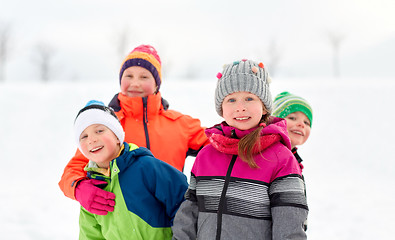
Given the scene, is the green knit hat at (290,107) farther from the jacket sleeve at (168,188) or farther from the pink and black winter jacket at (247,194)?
the jacket sleeve at (168,188)

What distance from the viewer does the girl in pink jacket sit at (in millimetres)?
1724

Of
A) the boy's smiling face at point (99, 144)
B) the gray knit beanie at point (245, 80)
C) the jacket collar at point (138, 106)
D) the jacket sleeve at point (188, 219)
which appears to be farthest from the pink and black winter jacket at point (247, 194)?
the jacket collar at point (138, 106)

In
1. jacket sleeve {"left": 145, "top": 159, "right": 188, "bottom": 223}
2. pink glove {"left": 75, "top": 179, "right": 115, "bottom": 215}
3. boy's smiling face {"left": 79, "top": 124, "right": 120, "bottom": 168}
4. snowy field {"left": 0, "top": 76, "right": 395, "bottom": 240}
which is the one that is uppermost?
snowy field {"left": 0, "top": 76, "right": 395, "bottom": 240}

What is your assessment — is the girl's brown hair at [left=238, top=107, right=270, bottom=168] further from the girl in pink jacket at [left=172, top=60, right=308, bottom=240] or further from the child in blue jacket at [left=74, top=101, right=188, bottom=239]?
the child in blue jacket at [left=74, top=101, right=188, bottom=239]

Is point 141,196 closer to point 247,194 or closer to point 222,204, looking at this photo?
point 222,204

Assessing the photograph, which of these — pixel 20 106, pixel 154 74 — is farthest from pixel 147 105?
pixel 20 106

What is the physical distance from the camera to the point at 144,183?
2.24 m

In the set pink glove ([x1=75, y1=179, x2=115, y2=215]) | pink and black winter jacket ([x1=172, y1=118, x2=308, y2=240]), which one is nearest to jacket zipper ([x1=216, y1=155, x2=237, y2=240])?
pink and black winter jacket ([x1=172, y1=118, x2=308, y2=240])

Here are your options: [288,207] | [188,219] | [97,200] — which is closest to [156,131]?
[97,200]

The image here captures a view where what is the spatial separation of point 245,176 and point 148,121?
1.17 m

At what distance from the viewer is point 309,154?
8.26m

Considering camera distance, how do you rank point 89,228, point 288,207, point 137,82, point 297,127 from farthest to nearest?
point 137,82 → point 297,127 → point 89,228 → point 288,207

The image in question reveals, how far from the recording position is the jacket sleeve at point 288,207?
166 centimetres

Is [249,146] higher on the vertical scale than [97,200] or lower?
higher
